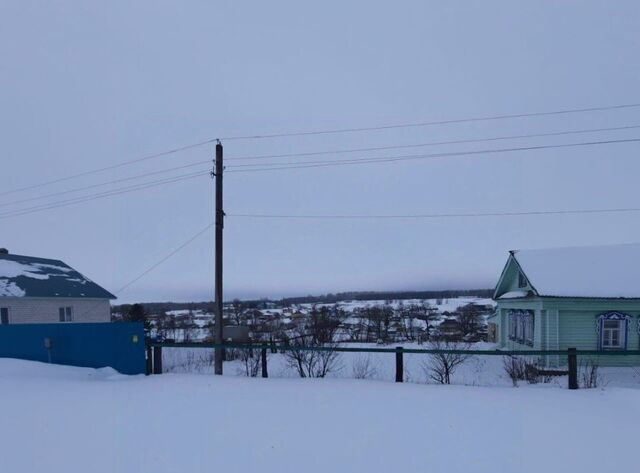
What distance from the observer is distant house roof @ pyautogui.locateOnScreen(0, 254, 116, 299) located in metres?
27.4

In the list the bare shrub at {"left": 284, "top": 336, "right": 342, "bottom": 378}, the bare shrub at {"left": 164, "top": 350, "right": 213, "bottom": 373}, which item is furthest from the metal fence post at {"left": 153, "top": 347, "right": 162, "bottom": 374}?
the bare shrub at {"left": 284, "top": 336, "right": 342, "bottom": 378}

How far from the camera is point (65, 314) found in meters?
29.9

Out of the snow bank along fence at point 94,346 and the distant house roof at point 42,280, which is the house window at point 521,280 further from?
the distant house roof at point 42,280

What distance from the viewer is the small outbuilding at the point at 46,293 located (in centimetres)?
2683

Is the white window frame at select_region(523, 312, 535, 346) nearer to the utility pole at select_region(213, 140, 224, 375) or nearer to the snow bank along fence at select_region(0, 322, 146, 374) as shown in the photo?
the utility pole at select_region(213, 140, 224, 375)

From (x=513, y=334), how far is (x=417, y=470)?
65.1 ft

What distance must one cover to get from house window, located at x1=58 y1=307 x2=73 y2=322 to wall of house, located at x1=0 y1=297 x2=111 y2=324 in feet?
0.64

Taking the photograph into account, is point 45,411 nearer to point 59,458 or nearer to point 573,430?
point 59,458

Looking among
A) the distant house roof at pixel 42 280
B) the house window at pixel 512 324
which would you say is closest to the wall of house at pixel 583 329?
the house window at pixel 512 324

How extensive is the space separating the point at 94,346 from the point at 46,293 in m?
21.9

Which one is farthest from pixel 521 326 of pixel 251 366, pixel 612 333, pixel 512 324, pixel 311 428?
pixel 311 428

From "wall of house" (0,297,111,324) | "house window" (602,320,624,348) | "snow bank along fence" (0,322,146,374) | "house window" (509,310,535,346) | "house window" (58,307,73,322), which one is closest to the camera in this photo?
"snow bank along fence" (0,322,146,374)

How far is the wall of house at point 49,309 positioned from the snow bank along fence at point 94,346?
65.2 feet

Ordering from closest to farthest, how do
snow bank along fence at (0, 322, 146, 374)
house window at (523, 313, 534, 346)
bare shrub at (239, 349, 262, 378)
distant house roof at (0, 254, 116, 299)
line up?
1. snow bank along fence at (0, 322, 146, 374)
2. bare shrub at (239, 349, 262, 378)
3. house window at (523, 313, 534, 346)
4. distant house roof at (0, 254, 116, 299)
